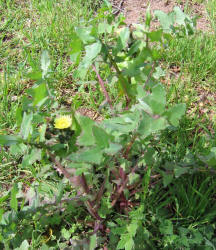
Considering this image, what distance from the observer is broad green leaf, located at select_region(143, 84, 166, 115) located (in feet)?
3.37

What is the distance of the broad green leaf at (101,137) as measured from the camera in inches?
39.8

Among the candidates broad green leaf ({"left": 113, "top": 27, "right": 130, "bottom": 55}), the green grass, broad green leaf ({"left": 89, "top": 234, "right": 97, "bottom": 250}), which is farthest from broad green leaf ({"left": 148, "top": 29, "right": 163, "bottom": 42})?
the green grass

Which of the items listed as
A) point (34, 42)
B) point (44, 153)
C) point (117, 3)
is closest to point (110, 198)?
point (44, 153)

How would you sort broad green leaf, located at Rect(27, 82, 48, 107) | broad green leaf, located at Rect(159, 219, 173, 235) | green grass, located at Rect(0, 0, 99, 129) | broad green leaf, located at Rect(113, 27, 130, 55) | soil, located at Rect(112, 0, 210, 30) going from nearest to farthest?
A: broad green leaf, located at Rect(27, 82, 48, 107), broad green leaf, located at Rect(113, 27, 130, 55), broad green leaf, located at Rect(159, 219, 173, 235), green grass, located at Rect(0, 0, 99, 129), soil, located at Rect(112, 0, 210, 30)

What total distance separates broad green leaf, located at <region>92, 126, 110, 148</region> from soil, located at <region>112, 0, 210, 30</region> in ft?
7.20

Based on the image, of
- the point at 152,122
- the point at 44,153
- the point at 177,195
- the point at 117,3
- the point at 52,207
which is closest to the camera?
the point at 152,122

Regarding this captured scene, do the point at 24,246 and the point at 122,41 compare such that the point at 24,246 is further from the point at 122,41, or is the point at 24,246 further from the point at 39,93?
the point at 122,41

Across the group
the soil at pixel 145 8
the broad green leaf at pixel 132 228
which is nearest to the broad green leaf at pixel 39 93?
the broad green leaf at pixel 132 228

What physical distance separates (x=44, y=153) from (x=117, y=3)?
2386 mm

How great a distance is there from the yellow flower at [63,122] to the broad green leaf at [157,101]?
1.33 ft

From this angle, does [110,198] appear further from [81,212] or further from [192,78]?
[192,78]

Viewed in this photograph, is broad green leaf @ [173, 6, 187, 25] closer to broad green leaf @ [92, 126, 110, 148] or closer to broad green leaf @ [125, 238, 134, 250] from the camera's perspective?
broad green leaf @ [92, 126, 110, 148]

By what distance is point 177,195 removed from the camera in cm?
173

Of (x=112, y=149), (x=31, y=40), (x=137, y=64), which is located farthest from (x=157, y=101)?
(x=31, y=40)
